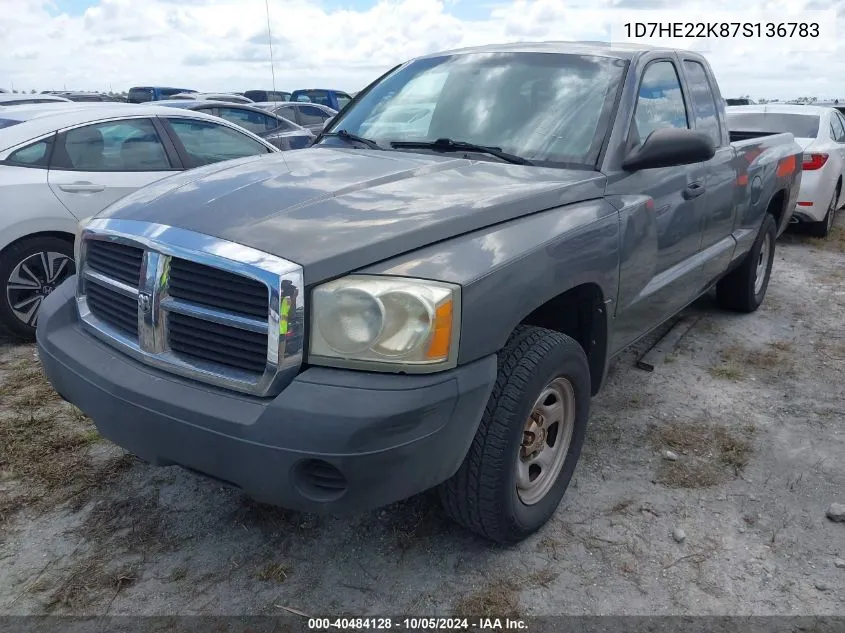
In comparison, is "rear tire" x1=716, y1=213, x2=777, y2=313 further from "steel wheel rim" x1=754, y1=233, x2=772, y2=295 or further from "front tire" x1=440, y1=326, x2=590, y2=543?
"front tire" x1=440, y1=326, x2=590, y2=543

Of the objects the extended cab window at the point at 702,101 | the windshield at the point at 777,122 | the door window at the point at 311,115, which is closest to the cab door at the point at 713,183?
the extended cab window at the point at 702,101

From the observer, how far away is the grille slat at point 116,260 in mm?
2387

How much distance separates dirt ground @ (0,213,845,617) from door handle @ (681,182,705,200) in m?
1.16

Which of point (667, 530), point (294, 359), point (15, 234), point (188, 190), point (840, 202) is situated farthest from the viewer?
point (840, 202)

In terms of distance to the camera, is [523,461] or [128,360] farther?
[523,461]

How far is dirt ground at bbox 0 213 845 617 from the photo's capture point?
2414mm

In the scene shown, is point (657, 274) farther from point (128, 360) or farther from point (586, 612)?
point (128, 360)

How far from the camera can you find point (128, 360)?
2.40 meters

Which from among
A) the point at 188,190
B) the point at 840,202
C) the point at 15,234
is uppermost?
the point at 188,190

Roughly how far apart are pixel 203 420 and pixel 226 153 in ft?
14.2

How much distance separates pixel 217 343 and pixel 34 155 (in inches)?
138

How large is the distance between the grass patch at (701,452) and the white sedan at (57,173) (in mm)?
3725

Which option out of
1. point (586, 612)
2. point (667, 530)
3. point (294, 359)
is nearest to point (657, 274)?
point (667, 530)

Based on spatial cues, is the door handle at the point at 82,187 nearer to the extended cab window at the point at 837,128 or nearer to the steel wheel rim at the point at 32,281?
the steel wheel rim at the point at 32,281
